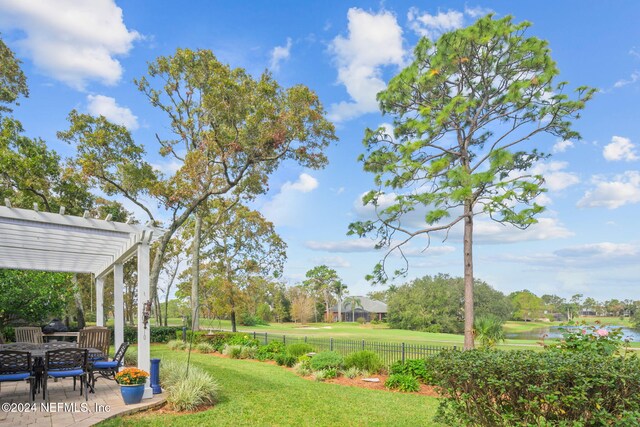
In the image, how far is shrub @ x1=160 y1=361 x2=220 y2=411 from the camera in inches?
264

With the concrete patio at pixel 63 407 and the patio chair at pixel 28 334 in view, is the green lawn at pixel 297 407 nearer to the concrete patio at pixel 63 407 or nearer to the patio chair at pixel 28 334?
the concrete patio at pixel 63 407

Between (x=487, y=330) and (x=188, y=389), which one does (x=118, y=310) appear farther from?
(x=487, y=330)

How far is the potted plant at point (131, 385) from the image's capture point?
261 inches

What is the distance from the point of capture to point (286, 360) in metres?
12.8

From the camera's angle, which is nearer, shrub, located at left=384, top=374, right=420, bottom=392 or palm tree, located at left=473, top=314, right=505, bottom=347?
shrub, located at left=384, top=374, right=420, bottom=392

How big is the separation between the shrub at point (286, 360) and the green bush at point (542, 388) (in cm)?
927

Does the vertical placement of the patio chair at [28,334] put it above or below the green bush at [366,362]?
above

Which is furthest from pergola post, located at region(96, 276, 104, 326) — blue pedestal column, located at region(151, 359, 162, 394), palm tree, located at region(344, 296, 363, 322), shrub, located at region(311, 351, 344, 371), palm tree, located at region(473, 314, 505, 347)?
palm tree, located at region(344, 296, 363, 322)

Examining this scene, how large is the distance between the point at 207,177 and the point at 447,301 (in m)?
37.4

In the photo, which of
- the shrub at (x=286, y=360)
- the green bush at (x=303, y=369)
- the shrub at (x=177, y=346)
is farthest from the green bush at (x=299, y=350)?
the shrub at (x=177, y=346)

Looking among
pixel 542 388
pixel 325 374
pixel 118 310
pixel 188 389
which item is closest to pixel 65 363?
pixel 188 389

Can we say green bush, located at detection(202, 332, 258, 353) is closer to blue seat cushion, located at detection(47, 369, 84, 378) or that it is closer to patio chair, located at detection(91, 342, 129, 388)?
patio chair, located at detection(91, 342, 129, 388)

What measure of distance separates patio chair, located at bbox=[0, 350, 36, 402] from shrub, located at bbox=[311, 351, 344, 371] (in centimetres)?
629

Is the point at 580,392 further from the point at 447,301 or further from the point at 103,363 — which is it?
the point at 447,301
